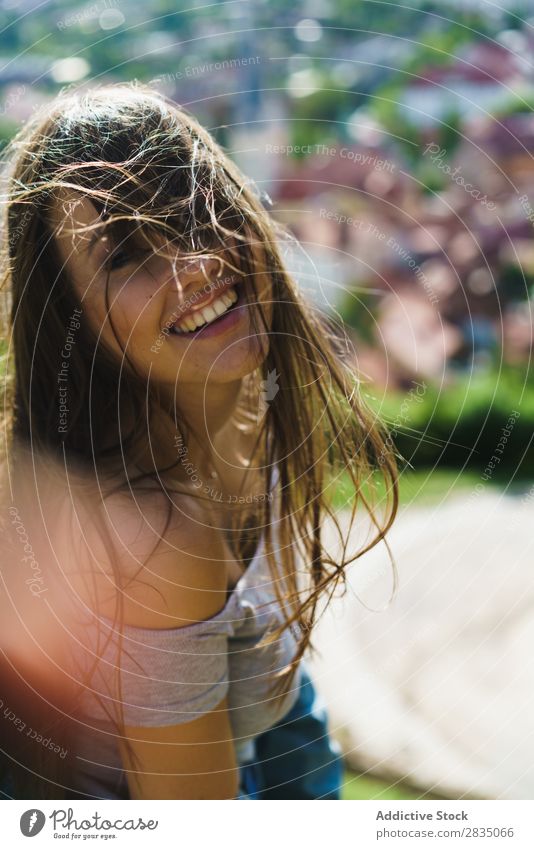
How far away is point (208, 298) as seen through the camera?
58cm

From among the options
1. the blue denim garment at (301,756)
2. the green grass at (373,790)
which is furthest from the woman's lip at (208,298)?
the green grass at (373,790)

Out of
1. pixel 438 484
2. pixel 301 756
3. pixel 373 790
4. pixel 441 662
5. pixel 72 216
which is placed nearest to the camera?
pixel 72 216

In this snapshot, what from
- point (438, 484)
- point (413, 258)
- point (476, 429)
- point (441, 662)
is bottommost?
point (441, 662)

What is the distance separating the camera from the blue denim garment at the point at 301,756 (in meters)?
0.75

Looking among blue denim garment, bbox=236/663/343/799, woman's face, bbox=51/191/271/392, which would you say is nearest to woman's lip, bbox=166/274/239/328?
woman's face, bbox=51/191/271/392

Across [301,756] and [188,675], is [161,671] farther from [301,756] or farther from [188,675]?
[301,756]

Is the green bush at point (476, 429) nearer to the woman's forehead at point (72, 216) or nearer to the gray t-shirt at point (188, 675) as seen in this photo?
the gray t-shirt at point (188, 675)

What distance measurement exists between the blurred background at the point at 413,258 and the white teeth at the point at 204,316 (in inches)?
17.2

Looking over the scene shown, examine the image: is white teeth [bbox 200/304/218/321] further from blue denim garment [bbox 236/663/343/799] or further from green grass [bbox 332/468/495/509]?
green grass [bbox 332/468/495/509]

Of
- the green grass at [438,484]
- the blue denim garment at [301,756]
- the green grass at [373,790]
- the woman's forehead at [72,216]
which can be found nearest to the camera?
the woman's forehead at [72,216]

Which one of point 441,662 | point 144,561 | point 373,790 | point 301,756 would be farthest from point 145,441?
point 441,662

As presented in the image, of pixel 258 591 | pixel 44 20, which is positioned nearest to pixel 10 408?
pixel 258 591

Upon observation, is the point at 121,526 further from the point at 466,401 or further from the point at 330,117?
the point at 330,117

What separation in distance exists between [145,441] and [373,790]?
1.82 ft
